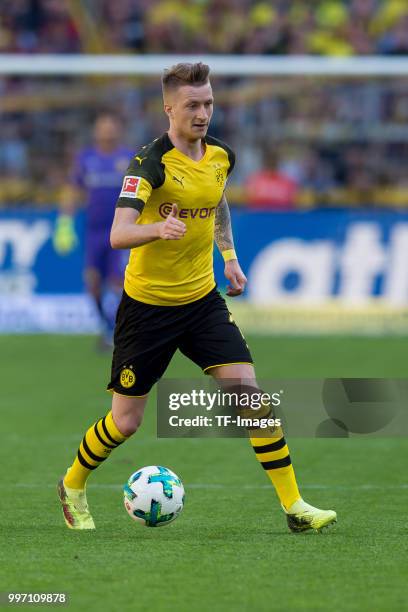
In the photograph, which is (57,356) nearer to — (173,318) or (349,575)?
(173,318)

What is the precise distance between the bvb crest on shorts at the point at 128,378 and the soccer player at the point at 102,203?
7907 mm

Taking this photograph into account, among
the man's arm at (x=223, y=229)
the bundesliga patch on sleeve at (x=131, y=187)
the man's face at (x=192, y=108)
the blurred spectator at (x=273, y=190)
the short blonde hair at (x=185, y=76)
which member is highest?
the short blonde hair at (x=185, y=76)

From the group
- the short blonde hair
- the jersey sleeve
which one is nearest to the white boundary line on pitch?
the jersey sleeve

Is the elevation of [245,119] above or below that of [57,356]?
above

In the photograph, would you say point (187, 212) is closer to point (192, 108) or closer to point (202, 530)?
point (192, 108)

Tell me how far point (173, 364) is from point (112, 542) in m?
7.96

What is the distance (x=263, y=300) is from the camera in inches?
645

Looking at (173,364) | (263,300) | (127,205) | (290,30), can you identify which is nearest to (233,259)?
(127,205)

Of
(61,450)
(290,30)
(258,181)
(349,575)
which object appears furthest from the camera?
(290,30)

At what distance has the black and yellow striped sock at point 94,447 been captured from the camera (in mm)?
6297

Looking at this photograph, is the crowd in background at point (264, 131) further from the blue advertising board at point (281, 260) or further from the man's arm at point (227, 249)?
the man's arm at point (227, 249)

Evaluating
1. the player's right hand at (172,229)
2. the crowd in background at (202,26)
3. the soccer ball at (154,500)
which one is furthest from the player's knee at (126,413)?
the crowd in background at (202,26)

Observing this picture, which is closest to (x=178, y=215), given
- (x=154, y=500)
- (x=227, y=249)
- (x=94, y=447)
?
(x=227, y=249)

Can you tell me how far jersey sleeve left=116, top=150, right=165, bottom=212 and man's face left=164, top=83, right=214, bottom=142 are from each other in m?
0.21
